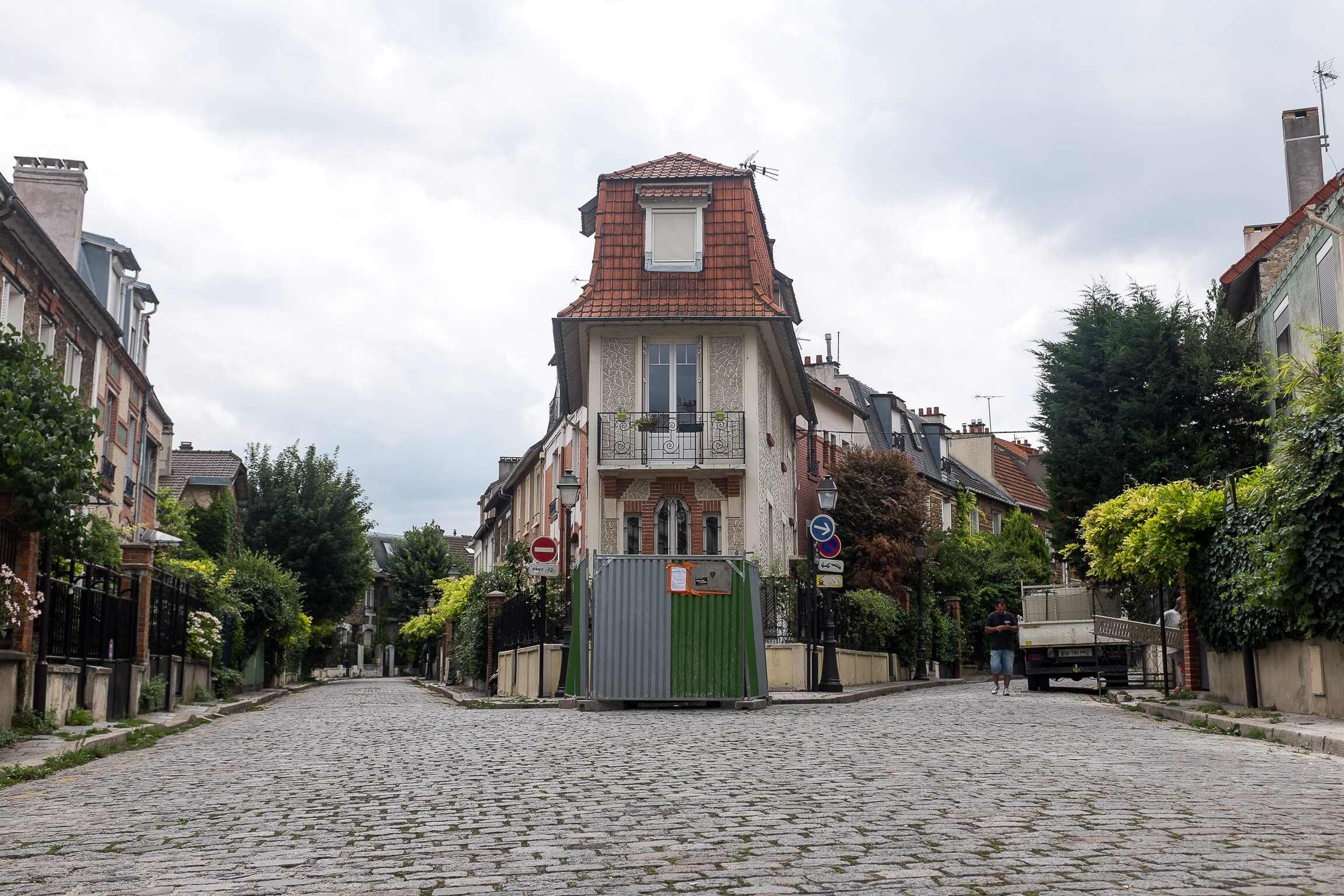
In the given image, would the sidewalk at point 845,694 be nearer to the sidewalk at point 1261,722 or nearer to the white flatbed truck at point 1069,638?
the white flatbed truck at point 1069,638

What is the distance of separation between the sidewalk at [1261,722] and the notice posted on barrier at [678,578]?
6490mm

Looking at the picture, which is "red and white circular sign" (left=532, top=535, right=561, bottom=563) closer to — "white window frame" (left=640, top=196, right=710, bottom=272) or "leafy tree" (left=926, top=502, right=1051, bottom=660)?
"white window frame" (left=640, top=196, right=710, bottom=272)

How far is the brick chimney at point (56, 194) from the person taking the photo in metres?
26.9

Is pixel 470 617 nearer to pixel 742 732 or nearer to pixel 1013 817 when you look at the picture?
pixel 742 732

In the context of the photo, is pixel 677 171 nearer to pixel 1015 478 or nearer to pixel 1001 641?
pixel 1001 641

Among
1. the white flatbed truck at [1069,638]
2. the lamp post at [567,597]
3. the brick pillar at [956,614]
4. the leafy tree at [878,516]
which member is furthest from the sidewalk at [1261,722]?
the brick pillar at [956,614]

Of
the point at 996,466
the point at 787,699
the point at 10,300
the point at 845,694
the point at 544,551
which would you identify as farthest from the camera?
the point at 996,466

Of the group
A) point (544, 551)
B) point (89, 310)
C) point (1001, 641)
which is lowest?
point (1001, 641)

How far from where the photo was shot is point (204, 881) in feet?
17.5

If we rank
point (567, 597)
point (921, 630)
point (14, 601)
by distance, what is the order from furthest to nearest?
point (921, 630)
point (567, 597)
point (14, 601)

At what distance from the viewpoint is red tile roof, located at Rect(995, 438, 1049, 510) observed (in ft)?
203

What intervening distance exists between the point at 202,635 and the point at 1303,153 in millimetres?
25454

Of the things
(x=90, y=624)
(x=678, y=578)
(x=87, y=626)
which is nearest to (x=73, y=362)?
(x=90, y=624)

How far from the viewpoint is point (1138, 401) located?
26.8 meters
